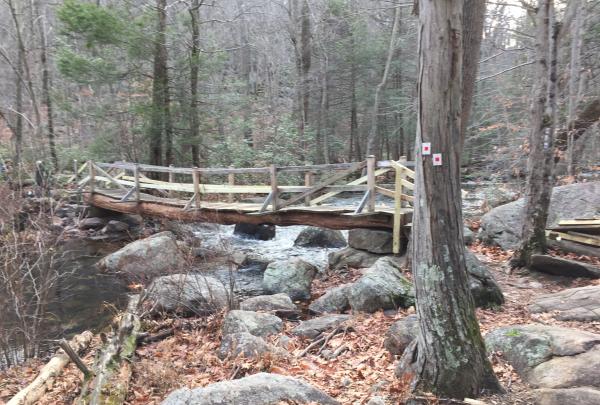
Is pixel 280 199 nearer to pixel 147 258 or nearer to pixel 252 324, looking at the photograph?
pixel 147 258

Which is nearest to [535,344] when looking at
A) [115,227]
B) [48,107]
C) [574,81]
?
[574,81]

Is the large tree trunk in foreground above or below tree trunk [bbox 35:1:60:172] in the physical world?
below

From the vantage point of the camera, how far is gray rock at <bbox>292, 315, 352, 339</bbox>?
20.3ft

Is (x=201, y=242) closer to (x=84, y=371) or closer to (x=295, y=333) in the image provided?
(x=295, y=333)

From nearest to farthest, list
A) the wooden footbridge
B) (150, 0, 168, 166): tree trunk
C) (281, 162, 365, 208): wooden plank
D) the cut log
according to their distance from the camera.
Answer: the cut log < the wooden footbridge < (281, 162, 365, 208): wooden plank < (150, 0, 168, 166): tree trunk

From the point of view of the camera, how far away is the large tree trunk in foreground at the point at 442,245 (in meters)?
3.26

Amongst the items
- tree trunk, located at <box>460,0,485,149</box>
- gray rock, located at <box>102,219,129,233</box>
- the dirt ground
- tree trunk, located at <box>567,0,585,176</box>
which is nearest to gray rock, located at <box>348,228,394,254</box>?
the dirt ground

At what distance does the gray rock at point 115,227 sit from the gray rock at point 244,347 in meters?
9.81

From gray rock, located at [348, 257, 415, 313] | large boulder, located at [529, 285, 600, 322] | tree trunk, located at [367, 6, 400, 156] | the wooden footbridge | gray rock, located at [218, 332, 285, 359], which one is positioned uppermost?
tree trunk, located at [367, 6, 400, 156]

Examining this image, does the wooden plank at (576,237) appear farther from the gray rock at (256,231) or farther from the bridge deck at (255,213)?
the gray rock at (256,231)

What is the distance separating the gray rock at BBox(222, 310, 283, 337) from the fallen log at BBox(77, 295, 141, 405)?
1.23 meters

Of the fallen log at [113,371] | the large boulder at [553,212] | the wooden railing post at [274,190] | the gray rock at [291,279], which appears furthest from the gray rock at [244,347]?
the large boulder at [553,212]

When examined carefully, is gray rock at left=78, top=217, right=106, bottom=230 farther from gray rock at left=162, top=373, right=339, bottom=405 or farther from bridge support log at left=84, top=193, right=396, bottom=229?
gray rock at left=162, top=373, right=339, bottom=405

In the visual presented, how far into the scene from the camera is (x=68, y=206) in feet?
49.3
